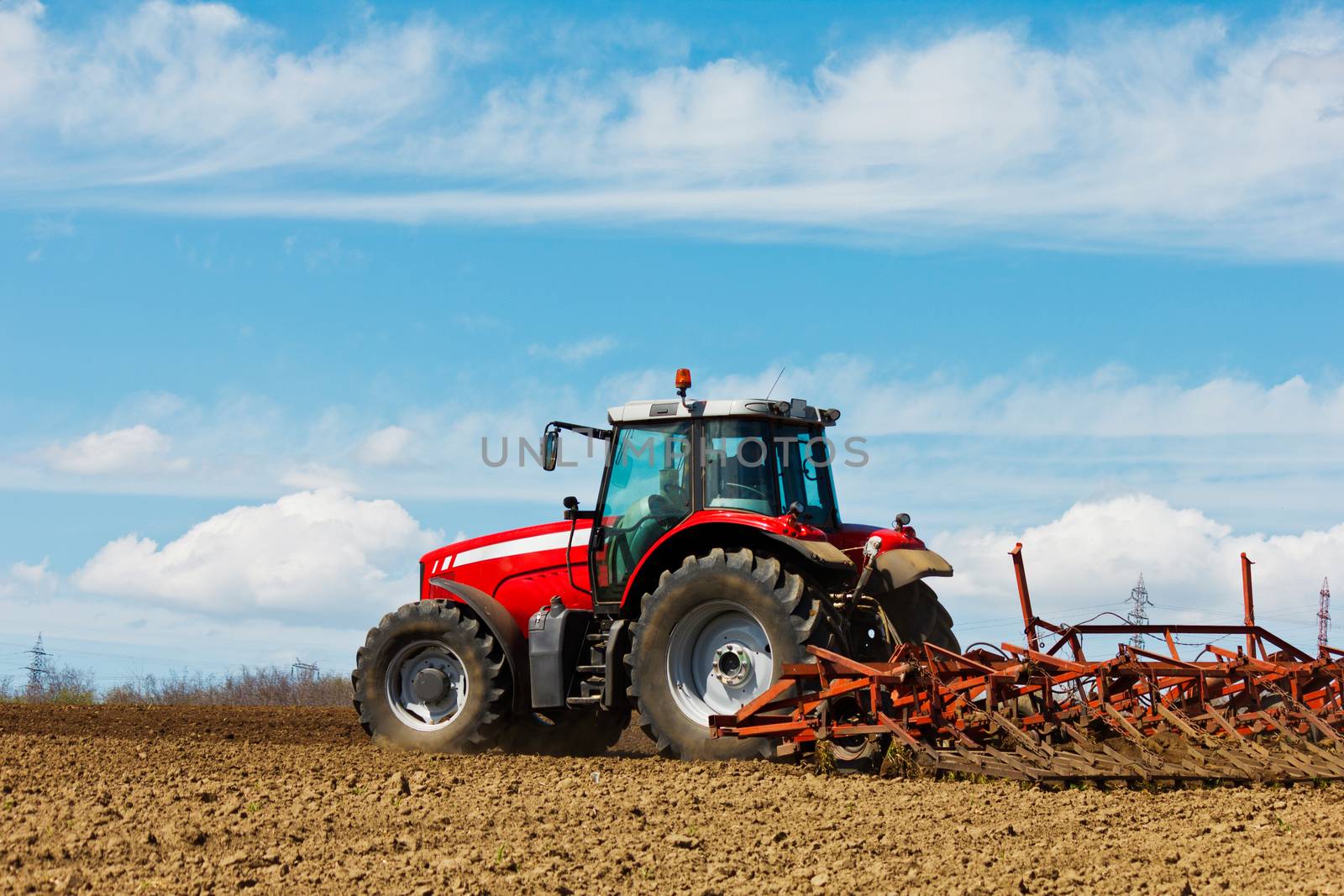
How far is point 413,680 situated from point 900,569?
12.7 feet

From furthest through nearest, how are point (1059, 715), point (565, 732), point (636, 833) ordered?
point (565, 732)
point (1059, 715)
point (636, 833)

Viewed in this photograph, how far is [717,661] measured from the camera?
29.6 feet

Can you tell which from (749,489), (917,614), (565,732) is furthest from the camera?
(565,732)

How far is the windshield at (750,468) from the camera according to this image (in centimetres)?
939

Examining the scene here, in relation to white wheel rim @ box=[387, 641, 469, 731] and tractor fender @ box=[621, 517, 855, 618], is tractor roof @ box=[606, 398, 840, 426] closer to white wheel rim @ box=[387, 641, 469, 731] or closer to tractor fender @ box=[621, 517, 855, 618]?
tractor fender @ box=[621, 517, 855, 618]

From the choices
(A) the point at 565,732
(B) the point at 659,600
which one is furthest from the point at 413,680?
(B) the point at 659,600

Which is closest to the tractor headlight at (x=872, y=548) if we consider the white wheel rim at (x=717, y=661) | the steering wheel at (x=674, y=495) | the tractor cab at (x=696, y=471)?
the tractor cab at (x=696, y=471)

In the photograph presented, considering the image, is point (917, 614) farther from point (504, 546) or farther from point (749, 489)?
point (504, 546)

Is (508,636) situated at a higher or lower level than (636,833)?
higher

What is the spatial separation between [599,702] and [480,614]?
1.29m

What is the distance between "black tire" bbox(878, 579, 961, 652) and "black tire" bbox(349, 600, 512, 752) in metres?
2.90

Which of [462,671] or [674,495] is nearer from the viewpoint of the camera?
[674,495]

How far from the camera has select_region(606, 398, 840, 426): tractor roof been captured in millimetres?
9484

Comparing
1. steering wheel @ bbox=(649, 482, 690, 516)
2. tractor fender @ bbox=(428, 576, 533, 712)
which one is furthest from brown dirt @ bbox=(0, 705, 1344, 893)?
steering wheel @ bbox=(649, 482, 690, 516)
